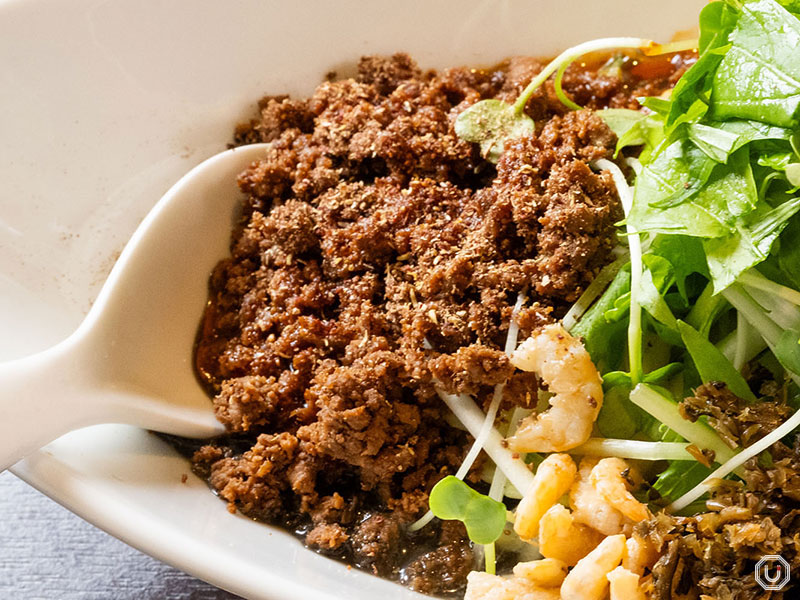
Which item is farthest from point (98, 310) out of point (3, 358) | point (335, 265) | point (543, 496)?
point (543, 496)

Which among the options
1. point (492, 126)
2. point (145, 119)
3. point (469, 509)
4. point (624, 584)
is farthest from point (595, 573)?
point (145, 119)

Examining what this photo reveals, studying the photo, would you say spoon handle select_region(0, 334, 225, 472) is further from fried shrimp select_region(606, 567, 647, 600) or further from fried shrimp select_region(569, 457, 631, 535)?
fried shrimp select_region(606, 567, 647, 600)

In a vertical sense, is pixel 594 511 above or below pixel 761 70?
below

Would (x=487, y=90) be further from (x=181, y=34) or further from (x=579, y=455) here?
(x=579, y=455)

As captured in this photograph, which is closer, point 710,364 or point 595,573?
point 595,573

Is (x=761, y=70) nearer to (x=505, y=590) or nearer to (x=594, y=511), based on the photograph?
(x=594, y=511)

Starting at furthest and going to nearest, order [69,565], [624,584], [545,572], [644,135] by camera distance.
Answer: [69,565] → [644,135] → [545,572] → [624,584]

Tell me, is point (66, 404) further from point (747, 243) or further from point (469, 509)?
point (747, 243)

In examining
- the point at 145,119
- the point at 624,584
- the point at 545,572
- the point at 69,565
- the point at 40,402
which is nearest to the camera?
the point at 624,584

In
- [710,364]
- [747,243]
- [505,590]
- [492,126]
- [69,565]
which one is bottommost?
[69,565]
